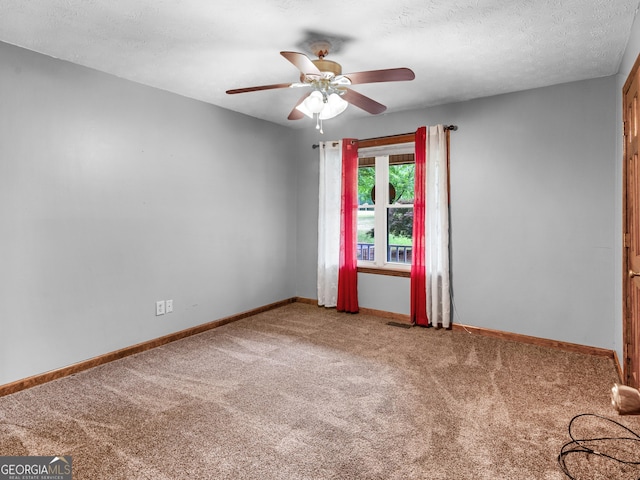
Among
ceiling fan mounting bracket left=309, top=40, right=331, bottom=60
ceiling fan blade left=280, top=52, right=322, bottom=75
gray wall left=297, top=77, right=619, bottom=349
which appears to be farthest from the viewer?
gray wall left=297, top=77, right=619, bottom=349

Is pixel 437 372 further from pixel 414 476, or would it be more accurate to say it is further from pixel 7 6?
pixel 7 6

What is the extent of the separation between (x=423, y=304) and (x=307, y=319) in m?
1.36

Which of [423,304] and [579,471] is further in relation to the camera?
[423,304]

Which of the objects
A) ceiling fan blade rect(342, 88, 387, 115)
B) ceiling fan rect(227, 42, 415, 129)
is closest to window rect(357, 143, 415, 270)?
ceiling fan blade rect(342, 88, 387, 115)

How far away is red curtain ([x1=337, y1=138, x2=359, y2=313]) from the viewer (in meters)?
4.81

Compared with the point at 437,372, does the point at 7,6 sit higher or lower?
higher

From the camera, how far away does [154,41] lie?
2.66 m

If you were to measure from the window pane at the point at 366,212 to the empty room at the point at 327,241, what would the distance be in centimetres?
3

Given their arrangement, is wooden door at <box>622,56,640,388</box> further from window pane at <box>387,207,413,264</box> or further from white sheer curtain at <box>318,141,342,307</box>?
white sheer curtain at <box>318,141,342,307</box>

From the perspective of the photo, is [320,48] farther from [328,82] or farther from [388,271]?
[388,271]

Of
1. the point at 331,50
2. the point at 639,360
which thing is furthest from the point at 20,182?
the point at 639,360

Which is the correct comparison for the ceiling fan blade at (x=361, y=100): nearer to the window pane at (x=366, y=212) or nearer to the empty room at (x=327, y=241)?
the empty room at (x=327, y=241)

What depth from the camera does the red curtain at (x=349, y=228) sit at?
15.8 ft

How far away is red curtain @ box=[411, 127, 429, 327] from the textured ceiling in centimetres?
84
